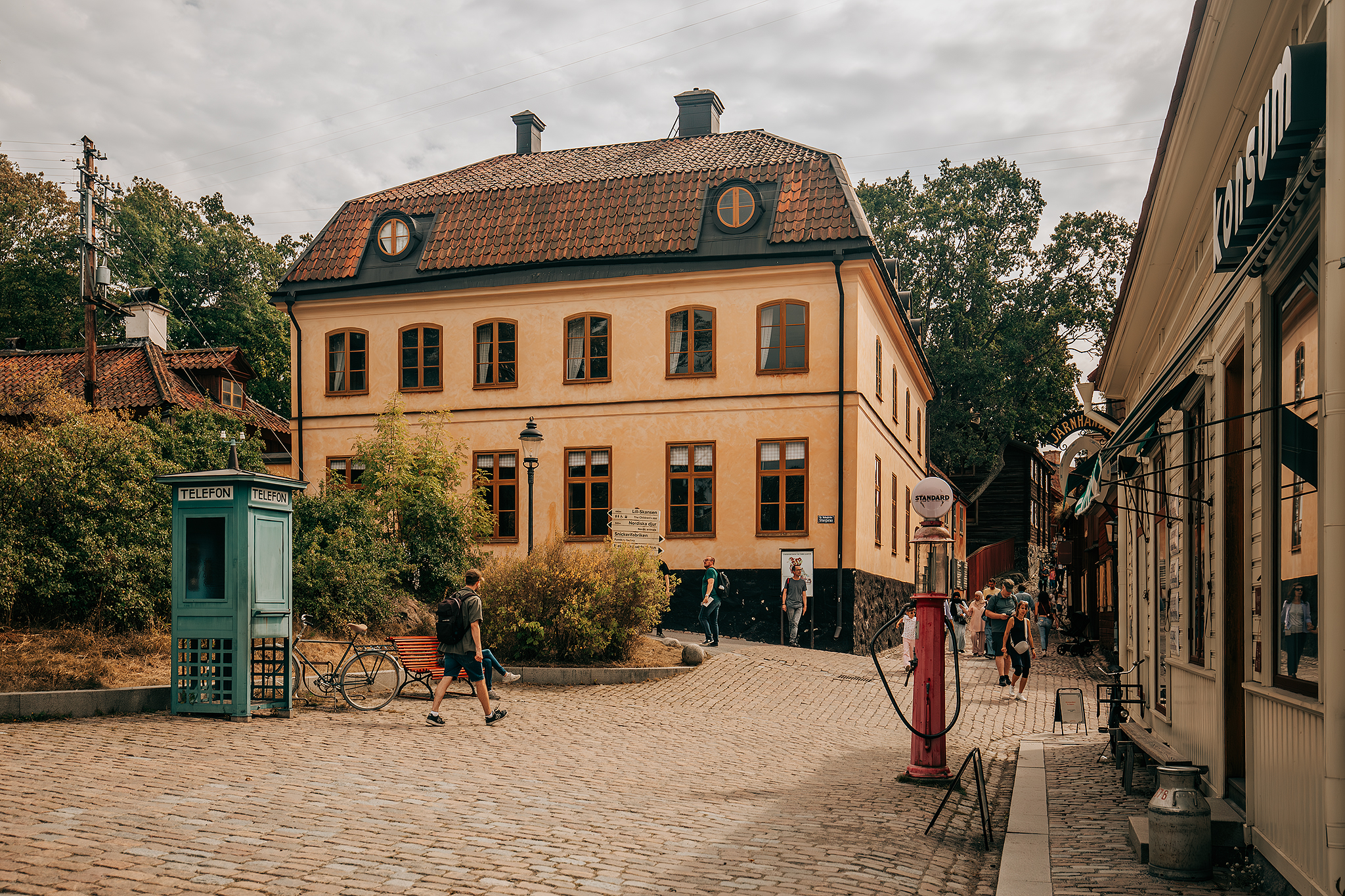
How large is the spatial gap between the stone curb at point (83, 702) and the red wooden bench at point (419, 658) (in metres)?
2.95

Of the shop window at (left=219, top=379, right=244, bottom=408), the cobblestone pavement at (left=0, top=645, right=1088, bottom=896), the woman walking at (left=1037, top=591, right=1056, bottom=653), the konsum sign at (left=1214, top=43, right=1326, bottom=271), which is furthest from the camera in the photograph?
the shop window at (left=219, top=379, right=244, bottom=408)

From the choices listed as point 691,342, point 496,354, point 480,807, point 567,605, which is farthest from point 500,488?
point 480,807

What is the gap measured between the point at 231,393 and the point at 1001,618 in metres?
27.1

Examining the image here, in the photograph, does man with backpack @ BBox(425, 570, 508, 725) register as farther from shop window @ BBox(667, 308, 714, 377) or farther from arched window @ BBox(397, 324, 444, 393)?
arched window @ BBox(397, 324, 444, 393)

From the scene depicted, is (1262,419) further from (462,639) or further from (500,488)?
(500,488)

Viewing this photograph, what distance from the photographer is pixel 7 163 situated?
146ft

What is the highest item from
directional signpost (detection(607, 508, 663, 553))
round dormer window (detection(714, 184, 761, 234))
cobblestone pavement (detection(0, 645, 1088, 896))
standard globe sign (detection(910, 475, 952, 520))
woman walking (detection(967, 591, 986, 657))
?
round dormer window (detection(714, 184, 761, 234))

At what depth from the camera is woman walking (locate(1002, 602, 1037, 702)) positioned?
59.6 ft

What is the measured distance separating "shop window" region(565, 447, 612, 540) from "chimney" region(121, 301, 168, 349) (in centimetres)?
1700

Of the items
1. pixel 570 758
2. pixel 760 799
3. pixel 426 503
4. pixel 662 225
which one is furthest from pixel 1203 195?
pixel 662 225

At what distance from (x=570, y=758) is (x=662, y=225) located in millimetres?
18914

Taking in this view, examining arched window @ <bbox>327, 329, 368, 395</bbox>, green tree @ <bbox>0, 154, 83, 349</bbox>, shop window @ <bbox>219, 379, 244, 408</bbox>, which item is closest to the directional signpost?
arched window @ <bbox>327, 329, 368, 395</bbox>

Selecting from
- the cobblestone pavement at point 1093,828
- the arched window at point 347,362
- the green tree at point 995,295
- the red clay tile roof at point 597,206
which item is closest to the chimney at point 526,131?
the red clay tile roof at point 597,206

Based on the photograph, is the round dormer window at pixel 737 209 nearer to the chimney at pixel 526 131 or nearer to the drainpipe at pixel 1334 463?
the chimney at pixel 526 131
